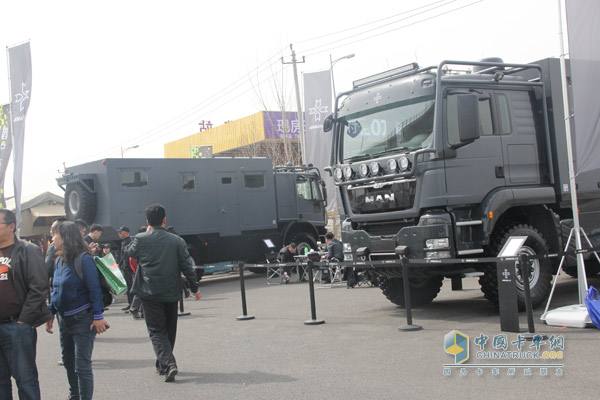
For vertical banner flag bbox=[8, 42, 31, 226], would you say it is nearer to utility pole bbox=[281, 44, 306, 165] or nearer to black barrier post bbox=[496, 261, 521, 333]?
utility pole bbox=[281, 44, 306, 165]

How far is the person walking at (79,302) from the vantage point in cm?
588

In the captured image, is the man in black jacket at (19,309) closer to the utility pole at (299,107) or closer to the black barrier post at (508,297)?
the black barrier post at (508,297)

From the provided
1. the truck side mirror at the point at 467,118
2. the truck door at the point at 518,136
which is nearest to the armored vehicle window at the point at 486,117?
the truck door at the point at 518,136

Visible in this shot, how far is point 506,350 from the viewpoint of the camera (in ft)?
24.5

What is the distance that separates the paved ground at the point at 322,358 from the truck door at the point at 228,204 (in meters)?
7.29


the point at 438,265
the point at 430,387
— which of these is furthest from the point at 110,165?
the point at 430,387

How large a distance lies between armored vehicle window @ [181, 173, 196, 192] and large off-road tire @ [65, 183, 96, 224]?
8.64 feet

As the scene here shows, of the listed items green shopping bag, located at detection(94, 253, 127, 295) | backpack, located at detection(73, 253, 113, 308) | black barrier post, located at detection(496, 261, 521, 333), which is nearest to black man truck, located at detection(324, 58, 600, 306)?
black barrier post, located at detection(496, 261, 521, 333)

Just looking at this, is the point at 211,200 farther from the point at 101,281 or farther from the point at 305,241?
the point at 101,281

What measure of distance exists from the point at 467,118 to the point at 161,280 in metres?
4.90

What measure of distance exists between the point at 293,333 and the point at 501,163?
4.04m

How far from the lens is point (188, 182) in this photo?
19.7 meters

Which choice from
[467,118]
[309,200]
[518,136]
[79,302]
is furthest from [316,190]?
[79,302]

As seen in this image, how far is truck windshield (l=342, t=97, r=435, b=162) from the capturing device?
32.0 feet
